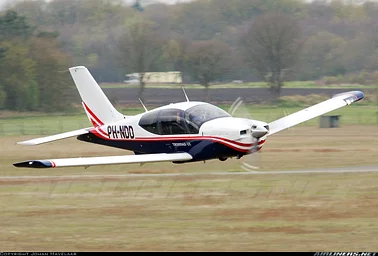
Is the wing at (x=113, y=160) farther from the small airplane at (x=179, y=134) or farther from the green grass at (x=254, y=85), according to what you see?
the green grass at (x=254, y=85)

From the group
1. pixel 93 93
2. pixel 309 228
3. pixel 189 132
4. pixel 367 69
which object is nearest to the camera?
pixel 309 228

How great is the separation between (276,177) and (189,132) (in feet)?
9.00

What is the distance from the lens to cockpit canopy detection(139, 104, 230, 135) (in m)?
22.3

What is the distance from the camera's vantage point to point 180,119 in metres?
22.4

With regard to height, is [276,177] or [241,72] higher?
[241,72]

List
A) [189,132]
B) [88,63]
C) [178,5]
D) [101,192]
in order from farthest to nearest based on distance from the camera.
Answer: [178,5]
[88,63]
[189,132]
[101,192]

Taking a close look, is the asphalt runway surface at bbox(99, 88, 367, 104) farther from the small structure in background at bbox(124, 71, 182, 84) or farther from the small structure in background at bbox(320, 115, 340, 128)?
the small structure in background at bbox(320, 115, 340, 128)

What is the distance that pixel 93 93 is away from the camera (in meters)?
25.4

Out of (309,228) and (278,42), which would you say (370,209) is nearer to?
→ (309,228)

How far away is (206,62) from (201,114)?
111 feet

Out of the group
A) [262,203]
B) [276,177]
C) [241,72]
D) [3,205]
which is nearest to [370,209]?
[262,203]

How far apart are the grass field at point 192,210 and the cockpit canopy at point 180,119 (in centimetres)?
136

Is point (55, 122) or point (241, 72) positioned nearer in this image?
point (55, 122)

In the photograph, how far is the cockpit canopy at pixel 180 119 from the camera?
2228 cm
